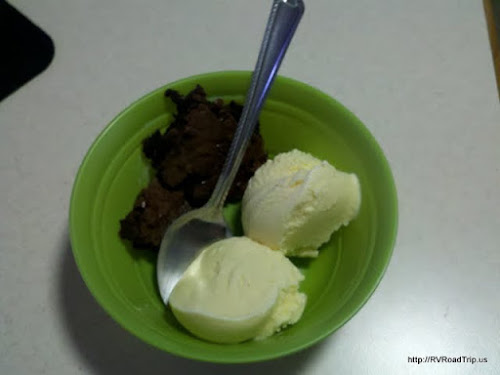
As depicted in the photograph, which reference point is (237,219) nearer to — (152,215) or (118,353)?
Answer: (152,215)

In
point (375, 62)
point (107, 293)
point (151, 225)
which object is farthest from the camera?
point (375, 62)

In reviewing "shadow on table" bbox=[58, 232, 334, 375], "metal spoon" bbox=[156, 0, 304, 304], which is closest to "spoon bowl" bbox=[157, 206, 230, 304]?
"metal spoon" bbox=[156, 0, 304, 304]

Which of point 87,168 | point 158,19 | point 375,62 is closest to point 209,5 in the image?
point 158,19

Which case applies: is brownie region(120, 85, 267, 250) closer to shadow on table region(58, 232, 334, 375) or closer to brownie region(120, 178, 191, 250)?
brownie region(120, 178, 191, 250)

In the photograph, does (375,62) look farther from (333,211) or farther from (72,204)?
(72,204)

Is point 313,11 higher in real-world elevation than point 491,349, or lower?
higher

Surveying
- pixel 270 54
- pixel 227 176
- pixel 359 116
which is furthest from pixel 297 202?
pixel 359 116
